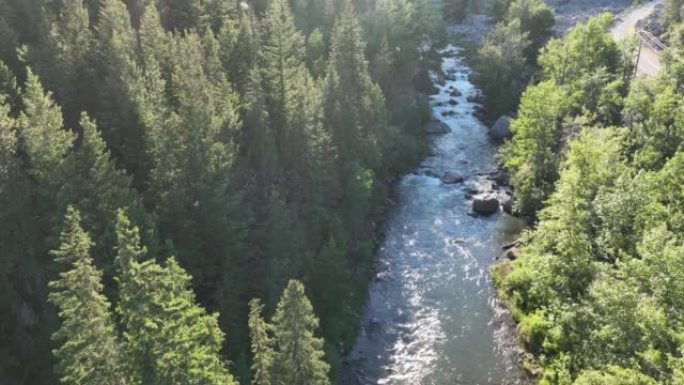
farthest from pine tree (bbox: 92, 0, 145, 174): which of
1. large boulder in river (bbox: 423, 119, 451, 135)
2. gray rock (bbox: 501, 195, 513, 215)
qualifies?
large boulder in river (bbox: 423, 119, 451, 135)

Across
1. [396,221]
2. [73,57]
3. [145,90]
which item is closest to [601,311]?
[396,221]

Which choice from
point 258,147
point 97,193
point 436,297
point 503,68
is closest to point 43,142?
point 97,193

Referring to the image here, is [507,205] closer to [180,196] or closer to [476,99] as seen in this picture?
[476,99]

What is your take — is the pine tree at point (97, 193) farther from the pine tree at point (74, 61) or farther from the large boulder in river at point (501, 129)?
the large boulder in river at point (501, 129)

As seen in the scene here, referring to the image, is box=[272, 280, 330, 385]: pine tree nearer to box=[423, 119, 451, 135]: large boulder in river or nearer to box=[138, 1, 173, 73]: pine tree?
box=[138, 1, 173, 73]: pine tree

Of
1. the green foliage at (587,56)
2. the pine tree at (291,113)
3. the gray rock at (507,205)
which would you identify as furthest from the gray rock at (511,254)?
the green foliage at (587,56)

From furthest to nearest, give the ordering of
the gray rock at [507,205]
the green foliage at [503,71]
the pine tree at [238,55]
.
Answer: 1. the green foliage at [503,71]
2. the gray rock at [507,205]
3. the pine tree at [238,55]
